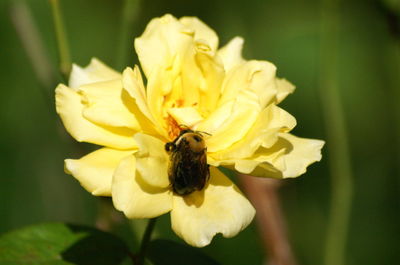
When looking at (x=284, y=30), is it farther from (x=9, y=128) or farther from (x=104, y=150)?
(x=104, y=150)

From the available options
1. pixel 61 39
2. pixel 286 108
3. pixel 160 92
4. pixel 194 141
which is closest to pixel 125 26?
pixel 61 39

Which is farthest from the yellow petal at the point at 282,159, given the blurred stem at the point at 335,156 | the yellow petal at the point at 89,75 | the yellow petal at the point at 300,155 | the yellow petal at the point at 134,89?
the blurred stem at the point at 335,156

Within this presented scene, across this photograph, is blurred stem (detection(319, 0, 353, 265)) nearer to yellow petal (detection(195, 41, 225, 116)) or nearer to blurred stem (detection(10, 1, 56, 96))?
yellow petal (detection(195, 41, 225, 116))

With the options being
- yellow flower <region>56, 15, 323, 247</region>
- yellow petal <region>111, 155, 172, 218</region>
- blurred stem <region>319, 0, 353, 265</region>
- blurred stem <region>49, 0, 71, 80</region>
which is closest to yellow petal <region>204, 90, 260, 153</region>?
yellow flower <region>56, 15, 323, 247</region>

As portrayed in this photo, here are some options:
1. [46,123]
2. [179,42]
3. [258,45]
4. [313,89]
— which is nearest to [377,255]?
[313,89]

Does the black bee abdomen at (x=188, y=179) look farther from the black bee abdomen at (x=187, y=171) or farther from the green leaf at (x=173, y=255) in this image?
the green leaf at (x=173, y=255)

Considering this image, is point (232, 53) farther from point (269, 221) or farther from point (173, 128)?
point (269, 221)
